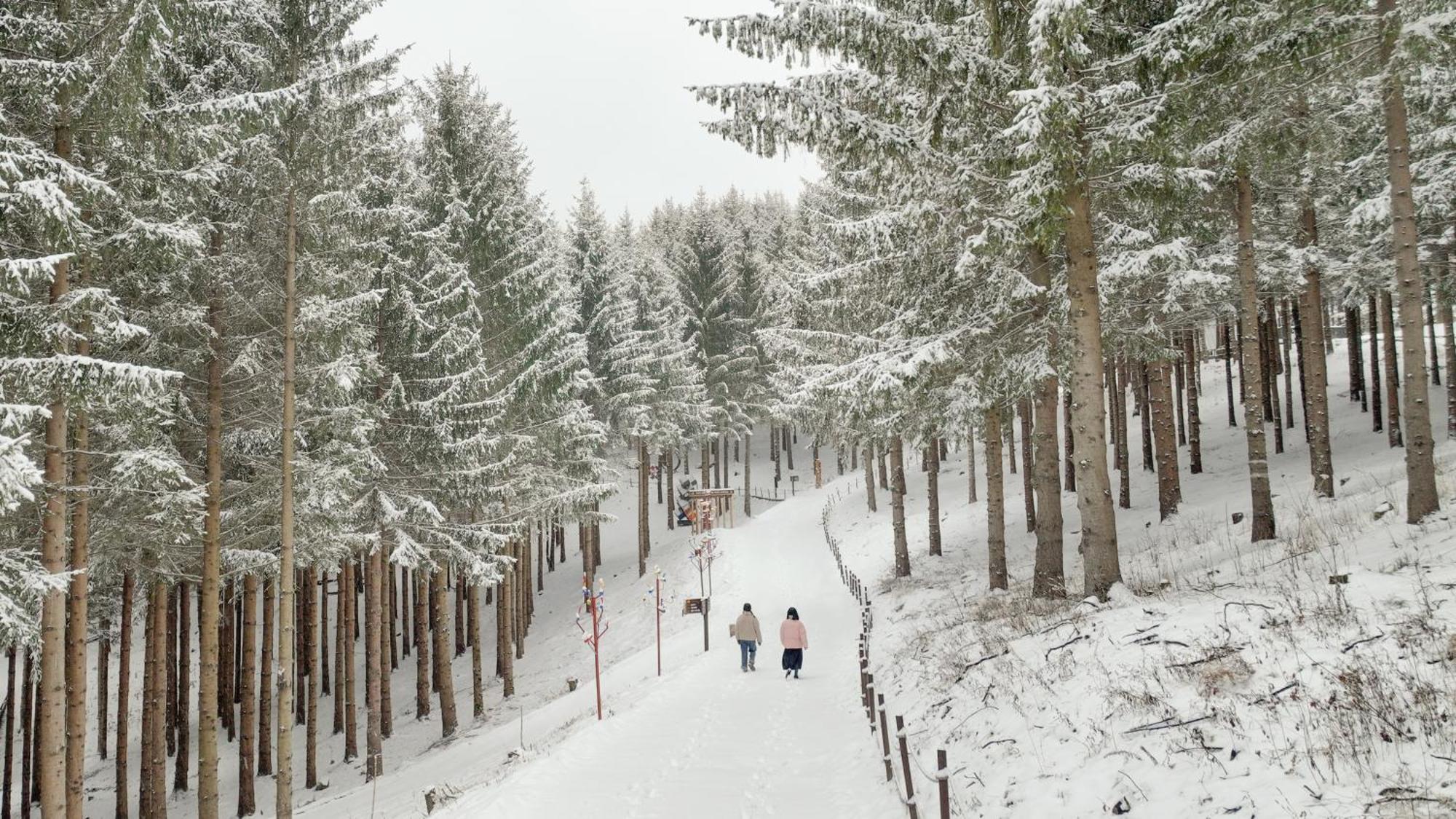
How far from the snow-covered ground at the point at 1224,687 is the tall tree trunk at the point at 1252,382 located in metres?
0.50

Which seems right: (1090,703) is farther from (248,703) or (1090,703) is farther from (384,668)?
(384,668)

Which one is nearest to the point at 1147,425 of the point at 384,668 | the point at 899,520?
the point at 899,520

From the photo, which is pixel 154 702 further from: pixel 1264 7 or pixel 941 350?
pixel 1264 7

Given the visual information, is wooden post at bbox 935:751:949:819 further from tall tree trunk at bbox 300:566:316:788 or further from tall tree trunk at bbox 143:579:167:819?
tall tree trunk at bbox 300:566:316:788

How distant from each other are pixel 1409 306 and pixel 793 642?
38.2 feet

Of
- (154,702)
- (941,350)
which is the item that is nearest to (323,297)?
(154,702)

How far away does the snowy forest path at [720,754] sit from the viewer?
8.20 metres

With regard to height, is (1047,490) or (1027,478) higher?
(1047,490)

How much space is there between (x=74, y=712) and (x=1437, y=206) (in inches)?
1028

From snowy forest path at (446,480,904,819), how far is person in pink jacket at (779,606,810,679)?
0.36 meters

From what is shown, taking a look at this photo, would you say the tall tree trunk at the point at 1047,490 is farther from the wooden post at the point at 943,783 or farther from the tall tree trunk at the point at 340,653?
the tall tree trunk at the point at 340,653

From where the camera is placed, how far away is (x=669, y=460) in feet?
146

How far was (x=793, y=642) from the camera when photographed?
Result: 50.7 feet

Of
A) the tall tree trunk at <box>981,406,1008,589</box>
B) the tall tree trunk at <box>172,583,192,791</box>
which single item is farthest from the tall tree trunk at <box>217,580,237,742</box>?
the tall tree trunk at <box>981,406,1008,589</box>
